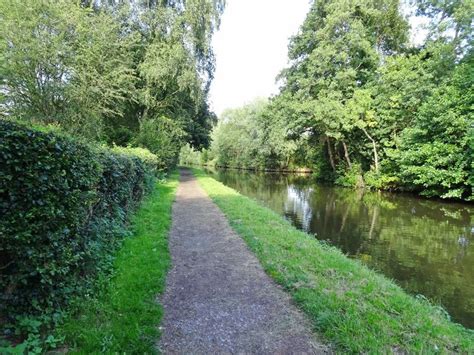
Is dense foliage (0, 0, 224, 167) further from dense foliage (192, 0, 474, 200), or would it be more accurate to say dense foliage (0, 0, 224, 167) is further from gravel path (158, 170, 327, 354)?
gravel path (158, 170, 327, 354)

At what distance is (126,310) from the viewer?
3.74 m

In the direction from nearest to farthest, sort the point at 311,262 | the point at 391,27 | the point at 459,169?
the point at 311,262
the point at 459,169
the point at 391,27

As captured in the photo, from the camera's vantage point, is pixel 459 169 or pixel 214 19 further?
pixel 214 19

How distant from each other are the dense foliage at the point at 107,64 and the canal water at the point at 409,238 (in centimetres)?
1030

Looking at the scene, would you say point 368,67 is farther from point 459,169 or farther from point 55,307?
Answer: point 55,307

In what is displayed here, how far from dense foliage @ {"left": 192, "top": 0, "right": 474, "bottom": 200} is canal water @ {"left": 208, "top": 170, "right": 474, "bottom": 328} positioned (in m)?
3.55

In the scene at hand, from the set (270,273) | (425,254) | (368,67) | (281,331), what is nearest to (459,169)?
(425,254)

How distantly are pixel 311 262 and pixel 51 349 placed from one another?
4374 mm

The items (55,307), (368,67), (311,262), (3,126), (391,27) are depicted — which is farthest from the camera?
(391,27)

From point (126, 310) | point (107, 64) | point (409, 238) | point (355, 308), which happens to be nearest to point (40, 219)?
point (126, 310)

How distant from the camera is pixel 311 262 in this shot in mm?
5793

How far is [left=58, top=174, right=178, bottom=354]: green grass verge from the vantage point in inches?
119

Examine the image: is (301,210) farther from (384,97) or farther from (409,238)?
A: (384,97)

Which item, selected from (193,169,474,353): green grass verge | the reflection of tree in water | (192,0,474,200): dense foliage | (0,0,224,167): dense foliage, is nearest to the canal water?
the reflection of tree in water
